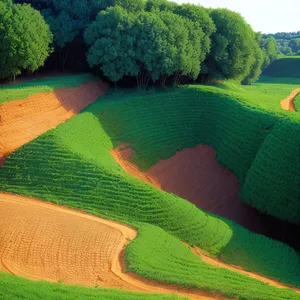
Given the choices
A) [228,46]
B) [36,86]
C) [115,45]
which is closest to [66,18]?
[115,45]

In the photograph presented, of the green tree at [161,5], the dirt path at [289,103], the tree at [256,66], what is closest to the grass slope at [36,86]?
the green tree at [161,5]

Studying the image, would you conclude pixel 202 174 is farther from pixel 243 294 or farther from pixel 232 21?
pixel 232 21

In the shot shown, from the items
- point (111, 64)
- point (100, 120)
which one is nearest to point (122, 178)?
point (100, 120)

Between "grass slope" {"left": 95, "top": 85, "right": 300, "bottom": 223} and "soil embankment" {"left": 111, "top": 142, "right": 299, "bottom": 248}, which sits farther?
"soil embankment" {"left": 111, "top": 142, "right": 299, "bottom": 248}

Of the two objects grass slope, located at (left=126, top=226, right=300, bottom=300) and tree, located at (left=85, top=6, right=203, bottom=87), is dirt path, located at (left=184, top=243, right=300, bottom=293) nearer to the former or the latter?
grass slope, located at (left=126, top=226, right=300, bottom=300)

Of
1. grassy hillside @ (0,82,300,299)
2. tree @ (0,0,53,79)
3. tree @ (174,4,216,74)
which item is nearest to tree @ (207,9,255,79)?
tree @ (174,4,216,74)

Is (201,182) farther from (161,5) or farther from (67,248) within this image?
(161,5)

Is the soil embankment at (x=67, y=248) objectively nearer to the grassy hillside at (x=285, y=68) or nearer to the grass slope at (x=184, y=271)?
the grass slope at (x=184, y=271)
